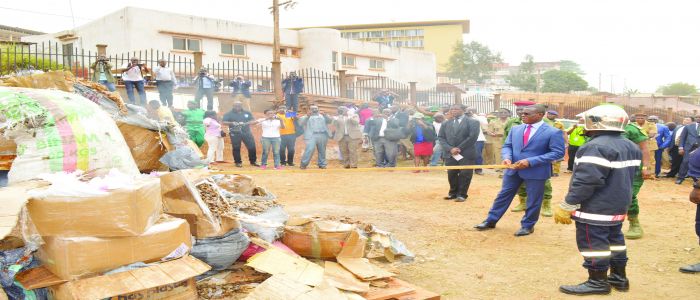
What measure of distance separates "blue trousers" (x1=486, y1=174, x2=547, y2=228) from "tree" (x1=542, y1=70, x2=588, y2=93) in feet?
173

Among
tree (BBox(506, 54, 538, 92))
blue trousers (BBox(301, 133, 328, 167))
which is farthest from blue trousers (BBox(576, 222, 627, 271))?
tree (BBox(506, 54, 538, 92))

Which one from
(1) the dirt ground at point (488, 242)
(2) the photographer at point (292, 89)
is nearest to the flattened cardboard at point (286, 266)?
(1) the dirt ground at point (488, 242)

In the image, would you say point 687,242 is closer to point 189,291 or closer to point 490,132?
point 189,291

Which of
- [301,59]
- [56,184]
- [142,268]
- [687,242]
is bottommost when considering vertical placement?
[687,242]

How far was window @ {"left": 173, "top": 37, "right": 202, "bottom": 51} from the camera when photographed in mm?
27202

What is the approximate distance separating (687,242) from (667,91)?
71572 millimetres

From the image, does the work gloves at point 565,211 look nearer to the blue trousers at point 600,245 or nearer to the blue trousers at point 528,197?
the blue trousers at point 600,245

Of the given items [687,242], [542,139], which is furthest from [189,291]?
[687,242]

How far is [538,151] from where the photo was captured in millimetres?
6945

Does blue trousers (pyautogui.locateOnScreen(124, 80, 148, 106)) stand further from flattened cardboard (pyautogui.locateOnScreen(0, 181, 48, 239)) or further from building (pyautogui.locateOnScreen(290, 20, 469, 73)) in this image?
building (pyautogui.locateOnScreen(290, 20, 469, 73))

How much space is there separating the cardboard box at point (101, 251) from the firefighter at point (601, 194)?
325 cm

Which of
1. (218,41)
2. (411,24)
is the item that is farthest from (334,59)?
(411,24)

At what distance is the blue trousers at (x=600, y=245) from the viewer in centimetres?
464

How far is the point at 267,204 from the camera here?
18.8ft
